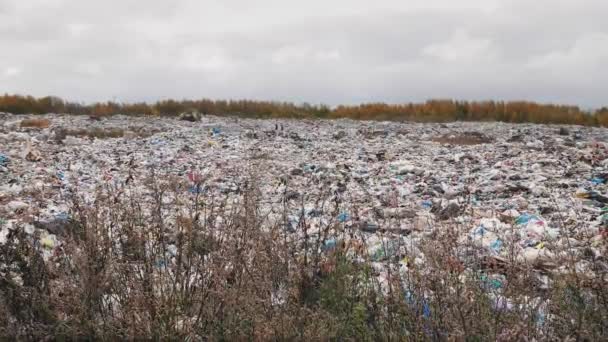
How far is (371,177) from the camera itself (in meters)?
6.64

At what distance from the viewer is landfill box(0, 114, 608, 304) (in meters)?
3.64

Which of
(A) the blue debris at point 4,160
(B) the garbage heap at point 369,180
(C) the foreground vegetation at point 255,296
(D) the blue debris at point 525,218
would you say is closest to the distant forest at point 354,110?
(B) the garbage heap at point 369,180

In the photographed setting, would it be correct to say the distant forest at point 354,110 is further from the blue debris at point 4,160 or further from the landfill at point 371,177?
the blue debris at point 4,160

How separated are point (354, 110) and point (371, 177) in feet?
41.6

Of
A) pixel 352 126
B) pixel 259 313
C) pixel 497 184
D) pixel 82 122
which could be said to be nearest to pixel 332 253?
pixel 259 313

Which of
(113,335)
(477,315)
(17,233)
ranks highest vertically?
(17,233)

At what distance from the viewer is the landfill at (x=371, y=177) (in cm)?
364

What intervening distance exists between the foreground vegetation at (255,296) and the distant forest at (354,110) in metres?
14.0

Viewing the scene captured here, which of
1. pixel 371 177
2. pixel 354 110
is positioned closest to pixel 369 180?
pixel 371 177

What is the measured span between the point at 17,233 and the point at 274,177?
12.9 feet

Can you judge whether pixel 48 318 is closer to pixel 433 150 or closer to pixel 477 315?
pixel 477 315

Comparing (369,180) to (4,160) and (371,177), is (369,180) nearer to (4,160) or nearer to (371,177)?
(371,177)

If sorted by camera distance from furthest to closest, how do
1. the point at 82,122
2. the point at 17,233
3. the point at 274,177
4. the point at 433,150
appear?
the point at 82,122 → the point at 433,150 → the point at 274,177 → the point at 17,233

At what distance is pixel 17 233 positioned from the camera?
282cm
